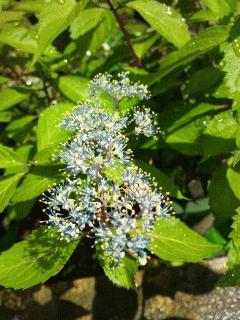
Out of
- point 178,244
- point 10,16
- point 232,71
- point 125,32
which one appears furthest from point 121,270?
point 10,16

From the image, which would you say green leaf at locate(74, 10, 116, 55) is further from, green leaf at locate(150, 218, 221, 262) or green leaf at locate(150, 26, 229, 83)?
green leaf at locate(150, 218, 221, 262)

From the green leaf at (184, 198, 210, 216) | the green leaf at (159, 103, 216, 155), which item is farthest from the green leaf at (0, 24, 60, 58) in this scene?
the green leaf at (184, 198, 210, 216)

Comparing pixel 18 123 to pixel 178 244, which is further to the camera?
pixel 18 123

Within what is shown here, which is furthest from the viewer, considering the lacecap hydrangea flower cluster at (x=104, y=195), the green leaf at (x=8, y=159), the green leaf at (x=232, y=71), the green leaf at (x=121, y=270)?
the green leaf at (x=8, y=159)

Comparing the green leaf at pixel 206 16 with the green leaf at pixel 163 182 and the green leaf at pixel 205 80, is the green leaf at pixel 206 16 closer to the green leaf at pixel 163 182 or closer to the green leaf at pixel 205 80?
the green leaf at pixel 205 80

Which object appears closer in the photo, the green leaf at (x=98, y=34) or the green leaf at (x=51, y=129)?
the green leaf at (x=51, y=129)

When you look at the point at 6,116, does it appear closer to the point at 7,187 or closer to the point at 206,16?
the point at 7,187

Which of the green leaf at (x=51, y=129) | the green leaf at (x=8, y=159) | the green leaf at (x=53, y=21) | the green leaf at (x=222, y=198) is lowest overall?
the green leaf at (x=222, y=198)

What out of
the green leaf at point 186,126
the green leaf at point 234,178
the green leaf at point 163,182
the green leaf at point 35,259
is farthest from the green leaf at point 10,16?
the green leaf at point 234,178
